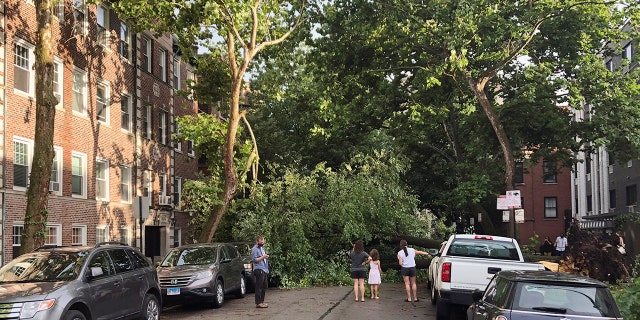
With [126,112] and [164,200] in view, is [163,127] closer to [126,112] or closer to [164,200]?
[164,200]

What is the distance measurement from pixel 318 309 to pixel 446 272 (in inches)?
156

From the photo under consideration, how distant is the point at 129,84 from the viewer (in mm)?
29062

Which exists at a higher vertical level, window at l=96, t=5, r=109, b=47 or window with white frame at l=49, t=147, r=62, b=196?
window at l=96, t=5, r=109, b=47

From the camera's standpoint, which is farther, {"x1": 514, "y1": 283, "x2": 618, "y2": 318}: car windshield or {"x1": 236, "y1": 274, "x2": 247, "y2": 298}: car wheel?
{"x1": 236, "y1": 274, "x2": 247, "y2": 298}: car wheel

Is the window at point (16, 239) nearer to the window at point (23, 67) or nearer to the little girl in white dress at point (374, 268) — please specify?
the window at point (23, 67)

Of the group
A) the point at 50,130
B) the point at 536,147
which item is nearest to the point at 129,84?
the point at 50,130

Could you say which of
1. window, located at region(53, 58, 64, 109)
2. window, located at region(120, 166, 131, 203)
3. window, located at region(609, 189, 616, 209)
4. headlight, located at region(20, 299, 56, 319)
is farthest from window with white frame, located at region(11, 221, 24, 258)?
window, located at region(609, 189, 616, 209)

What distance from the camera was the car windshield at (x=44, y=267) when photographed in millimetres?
10453

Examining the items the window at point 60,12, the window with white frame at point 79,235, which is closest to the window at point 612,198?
the window with white frame at point 79,235

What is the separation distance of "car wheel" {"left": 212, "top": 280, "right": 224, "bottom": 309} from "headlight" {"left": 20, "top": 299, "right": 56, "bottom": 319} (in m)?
6.79

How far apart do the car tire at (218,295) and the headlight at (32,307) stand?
22.3 ft

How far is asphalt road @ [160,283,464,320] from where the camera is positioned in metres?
14.5

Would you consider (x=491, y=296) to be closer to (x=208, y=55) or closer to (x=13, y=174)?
(x=13, y=174)

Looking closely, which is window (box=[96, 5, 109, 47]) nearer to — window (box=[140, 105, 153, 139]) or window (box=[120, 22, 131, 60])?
window (box=[120, 22, 131, 60])
